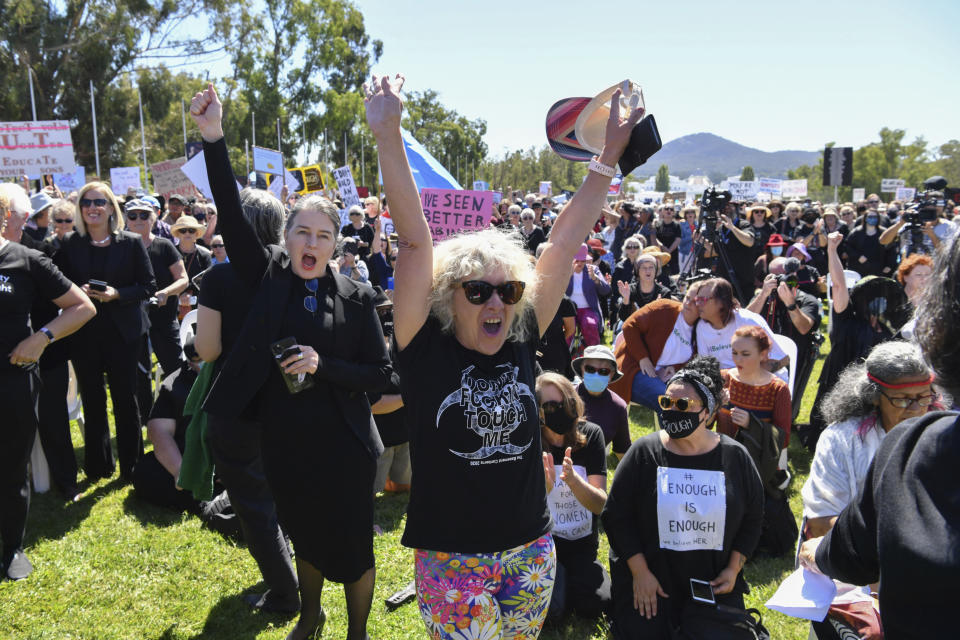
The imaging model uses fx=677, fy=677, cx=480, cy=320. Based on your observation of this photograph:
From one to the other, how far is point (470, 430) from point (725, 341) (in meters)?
3.55

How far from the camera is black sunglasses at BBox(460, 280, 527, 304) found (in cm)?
200

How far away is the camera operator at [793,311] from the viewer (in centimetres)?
594

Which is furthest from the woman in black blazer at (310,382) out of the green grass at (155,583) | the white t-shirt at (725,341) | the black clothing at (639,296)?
the black clothing at (639,296)

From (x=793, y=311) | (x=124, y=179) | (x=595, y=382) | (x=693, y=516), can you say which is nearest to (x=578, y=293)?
(x=793, y=311)

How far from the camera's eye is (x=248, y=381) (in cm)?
279

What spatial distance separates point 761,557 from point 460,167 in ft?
196

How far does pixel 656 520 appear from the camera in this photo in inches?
132

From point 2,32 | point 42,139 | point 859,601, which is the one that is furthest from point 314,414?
point 2,32

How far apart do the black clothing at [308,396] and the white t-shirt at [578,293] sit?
454 cm

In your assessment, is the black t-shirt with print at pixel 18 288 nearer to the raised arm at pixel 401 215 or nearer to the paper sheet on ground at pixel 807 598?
the raised arm at pixel 401 215

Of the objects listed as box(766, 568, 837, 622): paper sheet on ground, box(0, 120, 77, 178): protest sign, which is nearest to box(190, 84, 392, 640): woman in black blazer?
box(766, 568, 837, 622): paper sheet on ground

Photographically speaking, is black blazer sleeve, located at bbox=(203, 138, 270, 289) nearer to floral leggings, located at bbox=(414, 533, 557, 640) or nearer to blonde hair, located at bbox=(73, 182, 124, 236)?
floral leggings, located at bbox=(414, 533, 557, 640)

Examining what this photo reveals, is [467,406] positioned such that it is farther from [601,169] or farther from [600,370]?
[600,370]

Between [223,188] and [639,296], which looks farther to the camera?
[639,296]
